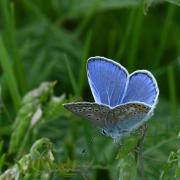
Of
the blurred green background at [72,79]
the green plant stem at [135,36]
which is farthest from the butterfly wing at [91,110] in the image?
the green plant stem at [135,36]

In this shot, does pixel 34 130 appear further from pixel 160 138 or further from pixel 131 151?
pixel 131 151

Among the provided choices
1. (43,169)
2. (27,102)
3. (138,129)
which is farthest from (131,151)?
(27,102)

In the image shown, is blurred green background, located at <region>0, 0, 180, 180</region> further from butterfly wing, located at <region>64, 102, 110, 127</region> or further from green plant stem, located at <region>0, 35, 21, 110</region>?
butterfly wing, located at <region>64, 102, 110, 127</region>

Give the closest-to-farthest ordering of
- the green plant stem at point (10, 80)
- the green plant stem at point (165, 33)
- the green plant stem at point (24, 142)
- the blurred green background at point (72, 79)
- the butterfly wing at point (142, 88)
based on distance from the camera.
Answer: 1. the butterfly wing at point (142, 88)
2. the blurred green background at point (72, 79)
3. the green plant stem at point (24, 142)
4. the green plant stem at point (10, 80)
5. the green plant stem at point (165, 33)

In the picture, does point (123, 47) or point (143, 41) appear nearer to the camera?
point (123, 47)

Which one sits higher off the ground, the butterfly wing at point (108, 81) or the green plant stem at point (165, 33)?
the butterfly wing at point (108, 81)

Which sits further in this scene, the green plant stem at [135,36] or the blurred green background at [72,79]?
the green plant stem at [135,36]

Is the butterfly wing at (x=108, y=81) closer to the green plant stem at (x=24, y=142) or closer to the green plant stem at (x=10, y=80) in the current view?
the green plant stem at (x=24, y=142)

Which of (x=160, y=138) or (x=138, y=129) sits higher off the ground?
(x=138, y=129)
